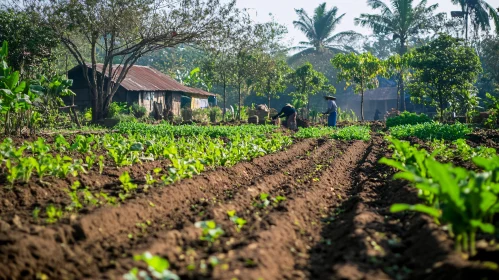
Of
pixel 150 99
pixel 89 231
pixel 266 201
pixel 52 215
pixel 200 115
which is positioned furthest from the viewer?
pixel 200 115

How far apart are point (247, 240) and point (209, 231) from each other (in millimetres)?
343

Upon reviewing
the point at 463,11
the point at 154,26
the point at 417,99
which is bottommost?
the point at 417,99

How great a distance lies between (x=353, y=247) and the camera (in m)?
4.26

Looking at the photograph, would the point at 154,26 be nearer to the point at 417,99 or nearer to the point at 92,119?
the point at 92,119

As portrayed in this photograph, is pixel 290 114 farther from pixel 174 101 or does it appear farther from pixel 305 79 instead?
pixel 174 101

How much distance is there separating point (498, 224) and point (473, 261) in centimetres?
119

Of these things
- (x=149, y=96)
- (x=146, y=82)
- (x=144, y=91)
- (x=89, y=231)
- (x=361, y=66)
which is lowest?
(x=89, y=231)

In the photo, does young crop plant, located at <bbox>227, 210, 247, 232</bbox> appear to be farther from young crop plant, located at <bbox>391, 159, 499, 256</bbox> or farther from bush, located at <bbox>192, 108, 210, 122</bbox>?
bush, located at <bbox>192, 108, 210, 122</bbox>

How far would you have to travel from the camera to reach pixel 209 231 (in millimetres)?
4168

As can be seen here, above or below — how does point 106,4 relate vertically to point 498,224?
above

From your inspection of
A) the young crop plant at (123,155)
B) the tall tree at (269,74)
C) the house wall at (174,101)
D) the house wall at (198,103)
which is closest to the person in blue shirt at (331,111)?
the tall tree at (269,74)

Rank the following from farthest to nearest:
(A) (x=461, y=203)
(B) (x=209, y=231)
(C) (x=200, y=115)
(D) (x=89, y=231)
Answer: (C) (x=200, y=115)
(D) (x=89, y=231)
(B) (x=209, y=231)
(A) (x=461, y=203)

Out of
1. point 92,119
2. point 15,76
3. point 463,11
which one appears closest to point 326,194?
point 15,76

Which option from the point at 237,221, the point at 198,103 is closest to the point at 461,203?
the point at 237,221
